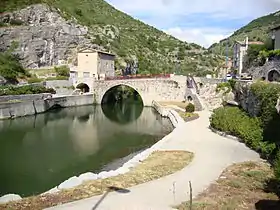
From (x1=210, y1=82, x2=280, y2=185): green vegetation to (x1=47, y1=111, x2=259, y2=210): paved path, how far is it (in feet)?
2.18

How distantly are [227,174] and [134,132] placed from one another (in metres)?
19.7

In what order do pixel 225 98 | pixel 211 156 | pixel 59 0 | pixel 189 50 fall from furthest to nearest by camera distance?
pixel 189 50 → pixel 59 0 → pixel 225 98 → pixel 211 156

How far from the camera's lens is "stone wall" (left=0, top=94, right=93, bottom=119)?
39938 mm

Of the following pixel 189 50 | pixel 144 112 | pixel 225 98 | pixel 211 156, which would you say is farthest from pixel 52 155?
pixel 189 50

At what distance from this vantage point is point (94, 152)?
2578cm

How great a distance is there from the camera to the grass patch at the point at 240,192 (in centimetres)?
1181

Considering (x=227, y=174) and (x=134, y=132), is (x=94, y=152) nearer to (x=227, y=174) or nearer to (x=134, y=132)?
(x=134, y=132)

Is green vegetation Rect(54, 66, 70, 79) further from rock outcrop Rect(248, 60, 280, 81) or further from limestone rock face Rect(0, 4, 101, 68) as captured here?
rock outcrop Rect(248, 60, 280, 81)

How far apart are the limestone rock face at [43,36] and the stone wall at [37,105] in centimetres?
1777

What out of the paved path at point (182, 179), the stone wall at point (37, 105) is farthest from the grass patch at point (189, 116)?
the stone wall at point (37, 105)

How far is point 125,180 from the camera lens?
14.4 metres

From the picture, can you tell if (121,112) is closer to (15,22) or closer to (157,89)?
(157,89)

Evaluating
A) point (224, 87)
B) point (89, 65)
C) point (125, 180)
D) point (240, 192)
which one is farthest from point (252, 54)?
point (125, 180)

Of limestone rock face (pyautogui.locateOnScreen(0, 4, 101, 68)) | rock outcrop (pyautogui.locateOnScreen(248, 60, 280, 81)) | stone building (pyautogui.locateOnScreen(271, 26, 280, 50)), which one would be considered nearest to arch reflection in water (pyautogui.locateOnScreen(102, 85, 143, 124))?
limestone rock face (pyautogui.locateOnScreen(0, 4, 101, 68))
